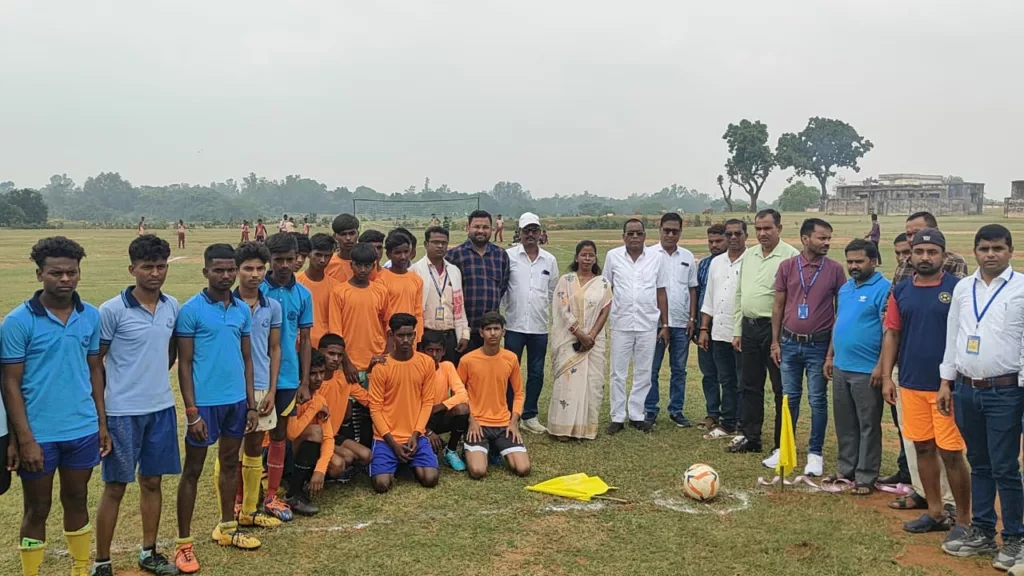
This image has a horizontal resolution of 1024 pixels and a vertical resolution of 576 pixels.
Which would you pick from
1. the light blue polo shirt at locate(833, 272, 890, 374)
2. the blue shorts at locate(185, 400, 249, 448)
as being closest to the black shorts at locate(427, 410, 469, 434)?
the blue shorts at locate(185, 400, 249, 448)

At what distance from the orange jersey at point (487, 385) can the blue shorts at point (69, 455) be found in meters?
3.34

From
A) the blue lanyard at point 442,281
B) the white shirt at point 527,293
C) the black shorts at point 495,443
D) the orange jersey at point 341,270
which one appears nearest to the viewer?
the black shorts at point 495,443

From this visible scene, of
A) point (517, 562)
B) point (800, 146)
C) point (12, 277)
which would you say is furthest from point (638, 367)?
point (800, 146)

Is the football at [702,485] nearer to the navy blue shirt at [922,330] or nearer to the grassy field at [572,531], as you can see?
the grassy field at [572,531]

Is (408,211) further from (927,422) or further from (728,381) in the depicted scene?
(927,422)

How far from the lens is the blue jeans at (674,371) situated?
815 cm

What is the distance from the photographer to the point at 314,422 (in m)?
5.86

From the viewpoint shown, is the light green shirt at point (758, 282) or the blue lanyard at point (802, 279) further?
the light green shirt at point (758, 282)

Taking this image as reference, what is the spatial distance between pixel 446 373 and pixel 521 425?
5.07 ft

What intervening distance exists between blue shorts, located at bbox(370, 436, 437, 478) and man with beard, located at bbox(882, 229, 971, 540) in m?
3.52

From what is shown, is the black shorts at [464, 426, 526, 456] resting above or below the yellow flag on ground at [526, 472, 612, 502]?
above

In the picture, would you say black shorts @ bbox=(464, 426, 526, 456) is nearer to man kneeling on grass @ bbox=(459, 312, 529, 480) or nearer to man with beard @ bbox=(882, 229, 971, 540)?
man kneeling on grass @ bbox=(459, 312, 529, 480)

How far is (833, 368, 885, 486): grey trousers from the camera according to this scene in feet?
19.5

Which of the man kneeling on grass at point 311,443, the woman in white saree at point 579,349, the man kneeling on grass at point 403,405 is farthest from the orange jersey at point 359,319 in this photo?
the woman in white saree at point 579,349
